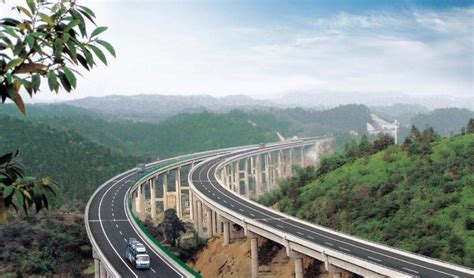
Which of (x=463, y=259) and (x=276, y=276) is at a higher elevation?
(x=463, y=259)

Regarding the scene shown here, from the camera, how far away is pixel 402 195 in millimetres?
Answer: 58812

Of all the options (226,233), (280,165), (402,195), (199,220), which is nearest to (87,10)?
(402,195)

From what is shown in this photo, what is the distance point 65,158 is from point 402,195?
7843 centimetres

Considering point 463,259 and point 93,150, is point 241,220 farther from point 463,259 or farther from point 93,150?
point 93,150

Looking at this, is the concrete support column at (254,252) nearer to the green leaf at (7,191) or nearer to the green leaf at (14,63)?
the green leaf at (7,191)

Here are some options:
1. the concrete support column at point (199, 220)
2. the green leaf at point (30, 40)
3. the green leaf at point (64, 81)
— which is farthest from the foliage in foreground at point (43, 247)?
the green leaf at point (30, 40)

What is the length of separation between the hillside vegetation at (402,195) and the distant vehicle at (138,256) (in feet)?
71.2

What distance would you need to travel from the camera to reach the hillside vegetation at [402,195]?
1928 inches

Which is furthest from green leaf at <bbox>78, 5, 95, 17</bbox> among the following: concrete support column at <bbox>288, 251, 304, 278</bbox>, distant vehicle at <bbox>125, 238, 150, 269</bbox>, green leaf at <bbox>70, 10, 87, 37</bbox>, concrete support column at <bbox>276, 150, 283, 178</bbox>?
concrete support column at <bbox>276, 150, 283, 178</bbox>

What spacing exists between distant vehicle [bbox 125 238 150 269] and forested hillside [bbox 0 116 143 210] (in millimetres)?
53824

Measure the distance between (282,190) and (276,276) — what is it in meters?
26.3

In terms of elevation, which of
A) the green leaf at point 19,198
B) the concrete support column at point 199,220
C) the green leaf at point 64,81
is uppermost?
the green leaf at point 64,81

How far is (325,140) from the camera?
190m

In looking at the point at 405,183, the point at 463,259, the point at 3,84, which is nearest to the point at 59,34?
the point at 3,84
